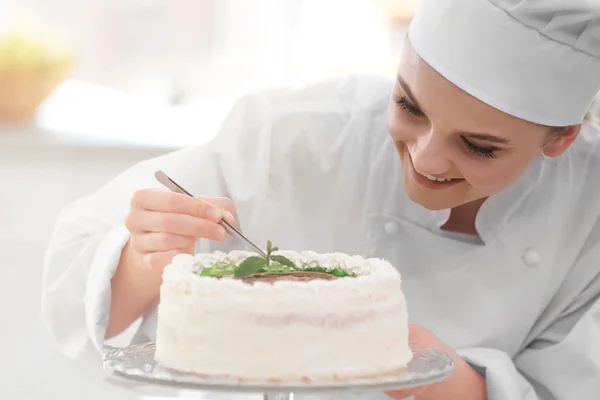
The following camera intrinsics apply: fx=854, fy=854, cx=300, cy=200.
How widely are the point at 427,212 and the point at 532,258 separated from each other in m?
0.18

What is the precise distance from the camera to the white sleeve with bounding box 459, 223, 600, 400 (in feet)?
→ 3.94

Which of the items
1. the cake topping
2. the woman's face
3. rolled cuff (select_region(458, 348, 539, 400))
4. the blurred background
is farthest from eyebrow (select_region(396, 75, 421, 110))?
the blurred background

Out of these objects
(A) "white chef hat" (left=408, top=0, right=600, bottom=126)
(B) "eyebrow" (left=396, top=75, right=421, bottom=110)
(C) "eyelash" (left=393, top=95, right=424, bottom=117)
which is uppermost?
(A) "white chef hat" (left=408, top=0, right=600, bottom=126)

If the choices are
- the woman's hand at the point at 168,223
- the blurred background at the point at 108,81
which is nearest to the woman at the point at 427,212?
the woman's hand at the point at 168,223

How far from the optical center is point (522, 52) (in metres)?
1.07

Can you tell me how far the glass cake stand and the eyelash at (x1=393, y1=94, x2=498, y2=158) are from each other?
0.33m

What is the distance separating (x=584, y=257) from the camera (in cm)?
139

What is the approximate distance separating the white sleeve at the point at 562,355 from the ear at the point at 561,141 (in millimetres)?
238

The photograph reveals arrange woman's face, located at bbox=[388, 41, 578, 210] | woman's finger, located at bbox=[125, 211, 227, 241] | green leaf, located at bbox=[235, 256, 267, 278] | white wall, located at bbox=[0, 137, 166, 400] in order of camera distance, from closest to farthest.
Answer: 1. green leaf, located at bbox=[235, 256, 267, 278]
2. woman's finger, located at bbox=[125, 211, 227, 241]
3. woman's face, located at bbox=[388, 41, 578, 210]
4. white wall, located at bbox=[0, 137, 166, 400]

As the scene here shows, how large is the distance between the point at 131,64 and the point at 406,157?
1.71 m

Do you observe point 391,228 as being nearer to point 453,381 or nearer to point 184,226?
point 453,381

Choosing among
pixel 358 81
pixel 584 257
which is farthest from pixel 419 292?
pixel 358 81

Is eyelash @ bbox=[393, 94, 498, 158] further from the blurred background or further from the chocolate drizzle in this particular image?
the blurred background

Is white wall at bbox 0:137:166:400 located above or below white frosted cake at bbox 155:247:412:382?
below
